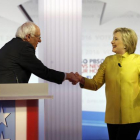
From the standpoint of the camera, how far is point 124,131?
2158mm

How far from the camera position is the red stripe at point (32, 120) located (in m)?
1.82

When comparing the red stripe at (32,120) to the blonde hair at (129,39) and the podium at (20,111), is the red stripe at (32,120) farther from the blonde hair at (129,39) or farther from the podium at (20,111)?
the blonde hair at (129,39)

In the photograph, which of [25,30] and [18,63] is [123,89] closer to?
[18,63]

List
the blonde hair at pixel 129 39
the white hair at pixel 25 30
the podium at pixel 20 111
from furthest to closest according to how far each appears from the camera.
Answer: the white hair at pixel 25 30 < the blonde hair at pixel 129 39 < the podium at pixel 20 111

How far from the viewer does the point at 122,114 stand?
7.21 feet

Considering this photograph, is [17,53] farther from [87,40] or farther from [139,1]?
[139,1]

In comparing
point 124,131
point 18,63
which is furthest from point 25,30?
point 124,131

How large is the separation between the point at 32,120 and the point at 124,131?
732 mm

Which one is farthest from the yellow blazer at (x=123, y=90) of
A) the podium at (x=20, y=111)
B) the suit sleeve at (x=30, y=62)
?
the podium at (x=20, y=111)

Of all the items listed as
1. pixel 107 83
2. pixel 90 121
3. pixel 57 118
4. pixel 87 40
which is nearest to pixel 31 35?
pixel 107 83

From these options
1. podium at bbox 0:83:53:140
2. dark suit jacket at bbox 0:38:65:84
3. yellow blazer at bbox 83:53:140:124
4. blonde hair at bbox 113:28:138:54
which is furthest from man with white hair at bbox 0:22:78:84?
blonde hair at bbox 113:28:138:54

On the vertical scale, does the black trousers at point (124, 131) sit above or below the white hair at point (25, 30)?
below

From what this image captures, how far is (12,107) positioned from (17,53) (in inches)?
22.2

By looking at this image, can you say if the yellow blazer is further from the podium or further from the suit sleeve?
the podium
